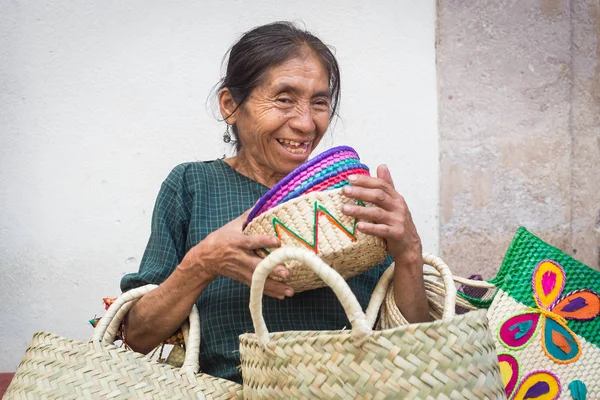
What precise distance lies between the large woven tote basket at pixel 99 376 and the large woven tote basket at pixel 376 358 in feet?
0.80

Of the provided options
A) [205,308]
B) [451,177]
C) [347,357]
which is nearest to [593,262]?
[451,177]

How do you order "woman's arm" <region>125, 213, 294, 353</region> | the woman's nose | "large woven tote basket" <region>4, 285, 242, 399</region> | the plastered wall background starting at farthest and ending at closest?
the plastered wall background
the woman's nose
"woman's arm" <region>125, 213, 294, 353</region>
"large woven tote basket" <region>4, 285, 242, 399</region>

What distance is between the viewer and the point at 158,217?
6.41 ft

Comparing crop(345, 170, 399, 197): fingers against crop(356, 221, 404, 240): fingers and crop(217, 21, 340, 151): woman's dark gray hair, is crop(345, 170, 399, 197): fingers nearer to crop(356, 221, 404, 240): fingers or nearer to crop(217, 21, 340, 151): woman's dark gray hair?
crop(356, 221, 404, 240): fingers

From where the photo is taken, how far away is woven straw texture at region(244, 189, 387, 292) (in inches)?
58.4

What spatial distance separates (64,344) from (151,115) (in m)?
1.37

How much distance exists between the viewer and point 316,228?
1479mm

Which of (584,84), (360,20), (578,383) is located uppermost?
(360,20)

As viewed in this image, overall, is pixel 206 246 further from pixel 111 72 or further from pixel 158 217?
pixel 111 72

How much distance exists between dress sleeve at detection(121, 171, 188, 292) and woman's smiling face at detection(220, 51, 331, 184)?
0.27m

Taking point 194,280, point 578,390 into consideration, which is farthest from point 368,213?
point 578,390

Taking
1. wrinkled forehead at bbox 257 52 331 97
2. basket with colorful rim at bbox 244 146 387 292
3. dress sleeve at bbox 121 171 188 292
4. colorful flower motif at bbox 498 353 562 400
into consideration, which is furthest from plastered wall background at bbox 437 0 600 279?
basket with colorful rim at bbox 244 146 387 292

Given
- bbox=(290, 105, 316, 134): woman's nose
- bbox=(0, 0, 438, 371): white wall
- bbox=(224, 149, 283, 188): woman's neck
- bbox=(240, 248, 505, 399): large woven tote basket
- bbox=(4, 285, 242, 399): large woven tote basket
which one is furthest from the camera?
bbox=(0, 0, 438, 371): white wall

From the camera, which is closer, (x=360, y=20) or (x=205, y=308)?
(x=205, y=308)
